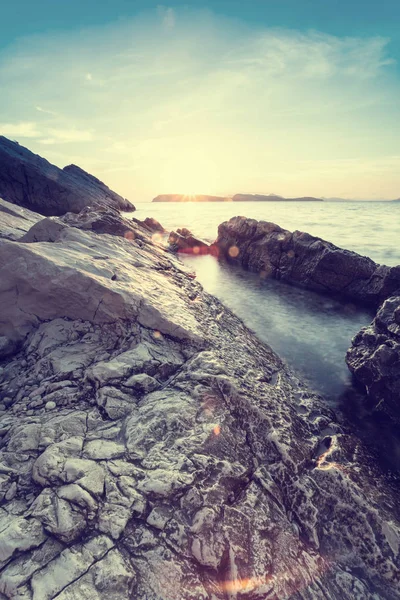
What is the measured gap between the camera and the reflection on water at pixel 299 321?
8484 millimetres

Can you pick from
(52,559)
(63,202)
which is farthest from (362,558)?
(63,202)

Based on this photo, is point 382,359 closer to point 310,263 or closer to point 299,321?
point 299,321

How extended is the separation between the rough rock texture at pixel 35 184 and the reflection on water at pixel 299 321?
80.4 feet

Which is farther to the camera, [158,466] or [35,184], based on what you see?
[35,184]

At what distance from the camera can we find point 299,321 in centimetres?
1205

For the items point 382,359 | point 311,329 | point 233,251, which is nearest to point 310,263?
point 311,329

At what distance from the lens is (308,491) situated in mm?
4086

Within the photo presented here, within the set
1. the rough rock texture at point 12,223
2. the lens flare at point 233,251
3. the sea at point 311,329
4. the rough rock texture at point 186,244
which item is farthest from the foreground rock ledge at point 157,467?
the rough rock texture at point 186,244

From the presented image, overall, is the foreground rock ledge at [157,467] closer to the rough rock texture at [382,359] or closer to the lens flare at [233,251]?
the rough rock texture at [382,359]

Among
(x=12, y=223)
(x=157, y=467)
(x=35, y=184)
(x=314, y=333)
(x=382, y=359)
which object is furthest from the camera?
(x=35, y=184)

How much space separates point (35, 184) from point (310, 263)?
103 feet

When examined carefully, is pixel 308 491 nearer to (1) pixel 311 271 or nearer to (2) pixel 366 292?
(2) pixel 366 292

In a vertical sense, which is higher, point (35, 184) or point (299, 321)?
point (35, 184)

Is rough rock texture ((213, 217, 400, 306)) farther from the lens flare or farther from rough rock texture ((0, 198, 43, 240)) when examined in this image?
rough rock texture ((0, 198, 43, 240))
